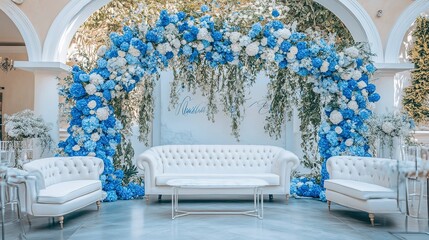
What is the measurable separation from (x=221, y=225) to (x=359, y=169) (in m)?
2.61

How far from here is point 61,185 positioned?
6645 mm

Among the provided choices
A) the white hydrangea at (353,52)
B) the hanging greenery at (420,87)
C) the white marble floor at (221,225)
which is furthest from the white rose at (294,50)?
the hanging greenery at (420,87)

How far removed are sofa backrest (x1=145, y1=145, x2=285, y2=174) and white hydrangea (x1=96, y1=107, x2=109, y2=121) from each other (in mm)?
1176

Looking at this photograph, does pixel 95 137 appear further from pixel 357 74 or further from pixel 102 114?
pixel 357 74

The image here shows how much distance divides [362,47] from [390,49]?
79 cm

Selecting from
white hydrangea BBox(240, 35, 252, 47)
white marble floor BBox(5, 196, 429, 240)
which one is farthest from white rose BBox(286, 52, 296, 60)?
white marble floor BBox(5, 196, 429, 240)

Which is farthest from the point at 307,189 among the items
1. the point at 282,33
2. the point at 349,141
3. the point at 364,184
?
the point at 282,33

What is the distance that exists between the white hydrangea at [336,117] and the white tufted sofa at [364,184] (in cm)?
89

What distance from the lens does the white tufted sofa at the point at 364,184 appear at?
6105 mm

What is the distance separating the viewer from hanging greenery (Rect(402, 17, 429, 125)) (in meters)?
11.6

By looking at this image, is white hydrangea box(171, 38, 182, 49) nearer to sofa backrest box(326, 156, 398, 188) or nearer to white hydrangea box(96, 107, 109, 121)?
white hydrangea box(96, 107, 109, 121)

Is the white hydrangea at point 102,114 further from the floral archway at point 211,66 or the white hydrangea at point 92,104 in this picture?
the white hydrangea at point 92,104

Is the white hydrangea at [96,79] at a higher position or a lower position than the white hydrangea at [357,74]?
lower

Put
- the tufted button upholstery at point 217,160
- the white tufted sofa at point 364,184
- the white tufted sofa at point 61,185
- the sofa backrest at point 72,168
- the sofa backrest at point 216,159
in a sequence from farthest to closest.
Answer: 1. the sofa backrest at point 216,159
2. the tufted button upholstery at point 217,160
3. the sofa backrest at point 72,168
4. the white tufted sofa at point 364,184
5. the white tufted sofa at point 61,185
